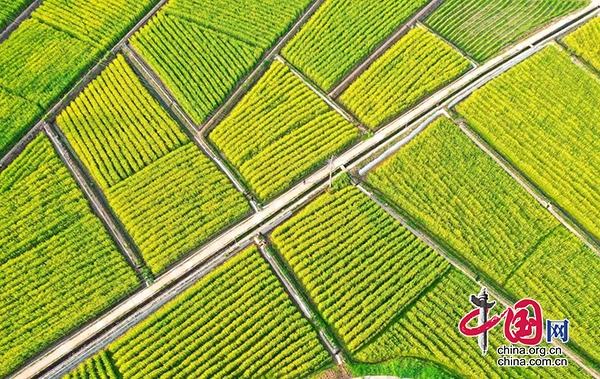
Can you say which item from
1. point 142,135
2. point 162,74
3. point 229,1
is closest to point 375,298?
point 142,135

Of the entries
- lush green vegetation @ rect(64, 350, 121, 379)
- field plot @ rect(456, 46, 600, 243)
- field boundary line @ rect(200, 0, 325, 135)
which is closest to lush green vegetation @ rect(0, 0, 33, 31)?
field boundary line @ rect(200, 0, 325, 135)

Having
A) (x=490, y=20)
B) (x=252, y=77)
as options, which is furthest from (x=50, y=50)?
(x=490, y=20)

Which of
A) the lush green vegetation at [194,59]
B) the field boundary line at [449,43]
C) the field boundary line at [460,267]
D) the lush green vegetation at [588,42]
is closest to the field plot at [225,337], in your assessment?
the field boundary line at [460,267]

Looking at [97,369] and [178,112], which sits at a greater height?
[178,112]

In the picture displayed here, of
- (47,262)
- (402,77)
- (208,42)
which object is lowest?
(402,77)

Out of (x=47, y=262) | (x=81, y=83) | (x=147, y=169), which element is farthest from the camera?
(x=81, y=83)

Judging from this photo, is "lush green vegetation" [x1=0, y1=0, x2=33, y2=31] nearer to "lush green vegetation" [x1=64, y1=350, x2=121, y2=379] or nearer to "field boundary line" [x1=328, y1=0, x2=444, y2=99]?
"field boundary line" [x1=328, y1=0, x2=444, y2=99]

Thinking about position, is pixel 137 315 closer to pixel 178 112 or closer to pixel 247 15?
pixel 178 112

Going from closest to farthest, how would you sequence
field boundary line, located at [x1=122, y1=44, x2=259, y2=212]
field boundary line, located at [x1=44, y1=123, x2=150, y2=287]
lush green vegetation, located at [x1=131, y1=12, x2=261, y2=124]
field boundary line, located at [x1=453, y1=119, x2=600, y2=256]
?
1. field boundary line, located at [x1=44, y1=123, x2=150, y2=287]
2. field boundary line, located at [x1=453, y1=119, x2=600, y2=256]
3. field boundary line, located at [x1=122, y1=44, x2=259, y2=212]
4. lush green vegetation, located at [x1=131, y1=12, x2=261, y2=124]
